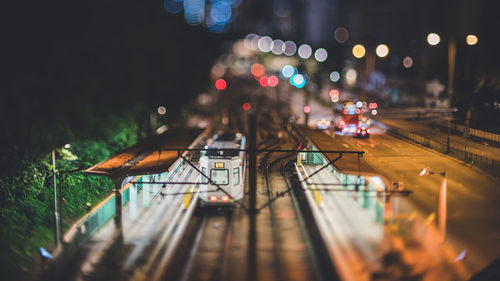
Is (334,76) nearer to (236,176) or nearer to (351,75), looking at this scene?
(351,75)

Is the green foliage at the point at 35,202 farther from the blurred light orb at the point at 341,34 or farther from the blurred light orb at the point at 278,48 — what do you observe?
the blurred light orb at the point at 278,48

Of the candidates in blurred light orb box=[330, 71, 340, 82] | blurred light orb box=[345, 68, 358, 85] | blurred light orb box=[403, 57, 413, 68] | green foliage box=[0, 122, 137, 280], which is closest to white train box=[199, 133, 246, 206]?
green foliage box=[0, 122, 137, 280]

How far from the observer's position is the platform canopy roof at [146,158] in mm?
16625

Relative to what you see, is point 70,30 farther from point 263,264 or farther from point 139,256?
point 263,264

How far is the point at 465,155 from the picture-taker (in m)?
22.0

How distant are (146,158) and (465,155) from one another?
14.8 meters

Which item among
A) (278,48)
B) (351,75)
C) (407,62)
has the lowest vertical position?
(351,75)

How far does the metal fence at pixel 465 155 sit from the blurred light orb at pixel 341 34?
99.1 metres

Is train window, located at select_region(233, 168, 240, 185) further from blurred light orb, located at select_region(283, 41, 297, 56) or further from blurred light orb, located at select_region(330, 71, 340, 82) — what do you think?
blurred light orb, located at select_region(283, 41, 297, 56)

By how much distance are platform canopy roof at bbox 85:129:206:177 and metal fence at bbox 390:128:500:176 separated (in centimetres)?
1221

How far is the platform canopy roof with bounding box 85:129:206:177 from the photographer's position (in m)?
16.6

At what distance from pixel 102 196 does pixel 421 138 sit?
671 inches

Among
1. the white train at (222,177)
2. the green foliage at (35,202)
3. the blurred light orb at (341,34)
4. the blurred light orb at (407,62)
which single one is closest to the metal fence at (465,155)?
the white train at (222,177)

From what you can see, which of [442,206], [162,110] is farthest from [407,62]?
[442,206]
